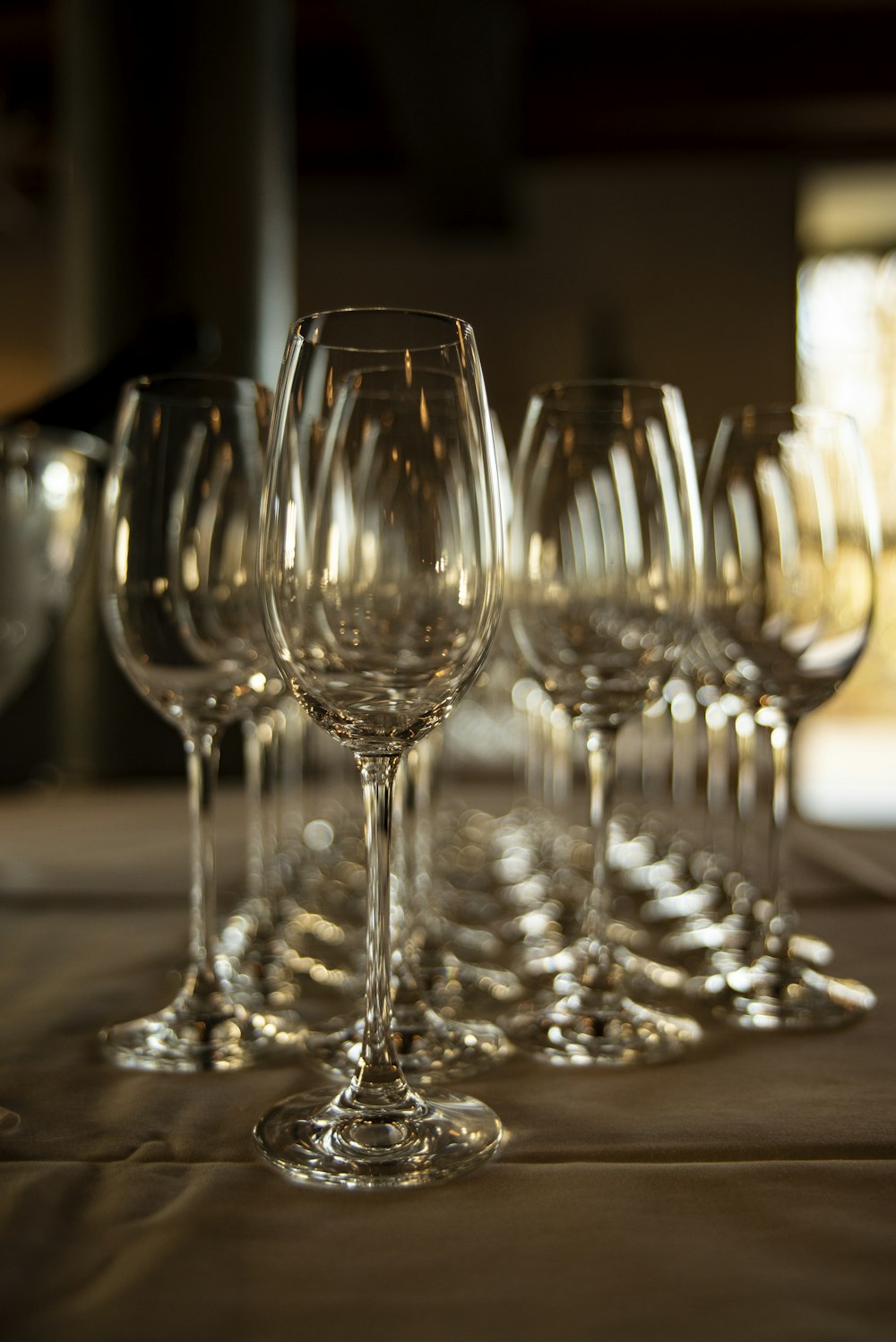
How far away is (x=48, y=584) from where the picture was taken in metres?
1.06

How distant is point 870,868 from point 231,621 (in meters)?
0.76

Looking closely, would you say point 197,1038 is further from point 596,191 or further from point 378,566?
point 596,191

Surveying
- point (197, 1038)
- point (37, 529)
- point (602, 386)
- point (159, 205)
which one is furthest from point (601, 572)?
point (159, 205)

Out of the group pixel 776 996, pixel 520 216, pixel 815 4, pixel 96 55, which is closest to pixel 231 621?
pixel 776 996

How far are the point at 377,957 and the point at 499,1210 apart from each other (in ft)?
0.44

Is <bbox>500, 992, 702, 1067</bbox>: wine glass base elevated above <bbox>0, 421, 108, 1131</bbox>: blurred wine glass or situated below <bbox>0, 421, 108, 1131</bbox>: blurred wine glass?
below

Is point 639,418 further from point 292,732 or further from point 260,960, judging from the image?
point 292,732

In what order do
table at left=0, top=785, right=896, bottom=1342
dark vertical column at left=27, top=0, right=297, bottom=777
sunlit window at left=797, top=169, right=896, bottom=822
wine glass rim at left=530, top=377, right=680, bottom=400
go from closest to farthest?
1. table at left=0, top=785, right=896, bottom=1342
2. wine glass rim at left=530, top=377, right=680, bottom=400
3. dark vertical column at left=27, top=0, right=297, bottom=777
4. sunlit window at left=797, top=169, right=896, bottom=822

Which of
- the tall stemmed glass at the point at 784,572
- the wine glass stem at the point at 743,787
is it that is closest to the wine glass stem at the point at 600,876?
the tall stemmed glass at the point at 784,572

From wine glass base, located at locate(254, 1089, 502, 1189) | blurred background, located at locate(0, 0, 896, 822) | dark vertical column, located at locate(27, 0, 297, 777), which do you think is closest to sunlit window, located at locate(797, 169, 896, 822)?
blurred background, located at locate(0, 0, 896, 822)

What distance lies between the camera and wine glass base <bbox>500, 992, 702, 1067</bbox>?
0.69 metres

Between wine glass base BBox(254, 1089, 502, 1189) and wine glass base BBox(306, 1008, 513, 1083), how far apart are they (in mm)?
74

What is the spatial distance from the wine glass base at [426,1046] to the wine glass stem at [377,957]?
69mm

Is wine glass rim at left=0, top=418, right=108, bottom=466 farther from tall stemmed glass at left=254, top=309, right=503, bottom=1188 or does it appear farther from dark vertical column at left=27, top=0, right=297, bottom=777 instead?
dark vertical column at left=27, top=0, right=297, bottom=777
